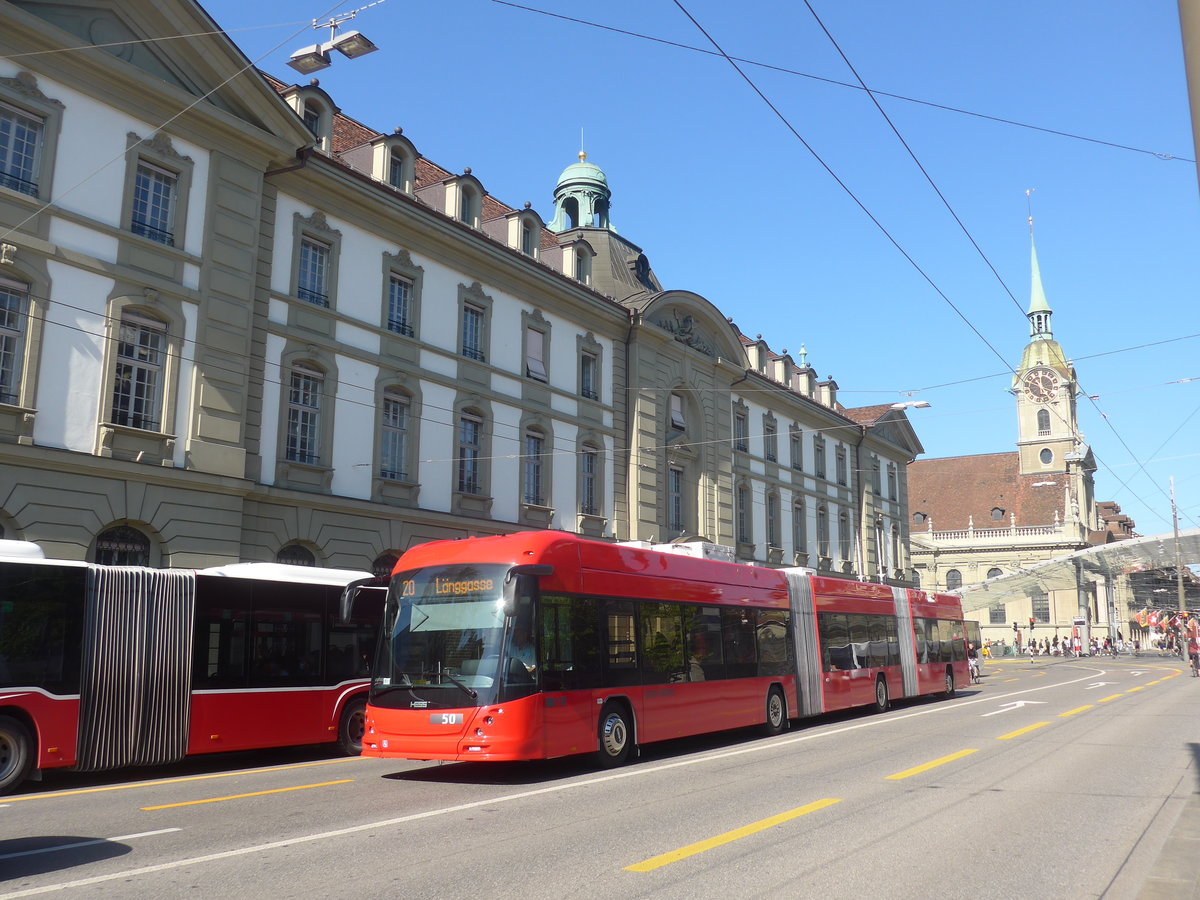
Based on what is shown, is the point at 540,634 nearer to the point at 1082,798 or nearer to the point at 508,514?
the point at 1082,798

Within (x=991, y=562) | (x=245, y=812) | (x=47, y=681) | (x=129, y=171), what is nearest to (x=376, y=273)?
(x=129, y=171)

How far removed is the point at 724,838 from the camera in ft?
27.1

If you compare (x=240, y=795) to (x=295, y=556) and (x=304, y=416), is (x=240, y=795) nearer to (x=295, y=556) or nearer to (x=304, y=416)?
(x=295, y=556)

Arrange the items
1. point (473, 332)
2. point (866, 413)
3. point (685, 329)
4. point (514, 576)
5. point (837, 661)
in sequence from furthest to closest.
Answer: point (866, 413) → point (685, 329) → point (473, 332) → point (837, 661) → point (514, 576)

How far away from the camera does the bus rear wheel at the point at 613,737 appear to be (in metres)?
13.8

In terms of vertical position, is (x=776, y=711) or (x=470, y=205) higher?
(x=470, y=205)

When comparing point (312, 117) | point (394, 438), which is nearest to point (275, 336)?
point (394, 438)

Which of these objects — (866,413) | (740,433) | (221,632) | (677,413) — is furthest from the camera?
(866,413)

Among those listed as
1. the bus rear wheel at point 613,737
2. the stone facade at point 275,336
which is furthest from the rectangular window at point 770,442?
the bus rear wheel at point 613,737

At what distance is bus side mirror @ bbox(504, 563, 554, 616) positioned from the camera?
1236 centimetres

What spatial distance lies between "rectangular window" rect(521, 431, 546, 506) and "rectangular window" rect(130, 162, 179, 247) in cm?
1145

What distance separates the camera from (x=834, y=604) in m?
22.2

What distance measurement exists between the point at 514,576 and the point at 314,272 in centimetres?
1343

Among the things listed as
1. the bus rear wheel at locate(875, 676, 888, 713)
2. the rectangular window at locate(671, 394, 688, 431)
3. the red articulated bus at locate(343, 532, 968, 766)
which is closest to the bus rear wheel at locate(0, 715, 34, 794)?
the red articulated bus at locate(343, 532, 968, 766)
